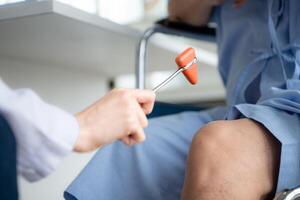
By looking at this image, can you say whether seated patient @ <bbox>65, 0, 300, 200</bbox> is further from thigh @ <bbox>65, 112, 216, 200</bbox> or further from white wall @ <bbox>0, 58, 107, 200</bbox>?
white wall @ <bbox>0, 58, 107, 200</bbox>

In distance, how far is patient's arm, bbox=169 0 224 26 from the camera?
107 cm

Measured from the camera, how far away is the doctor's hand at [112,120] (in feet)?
1.76

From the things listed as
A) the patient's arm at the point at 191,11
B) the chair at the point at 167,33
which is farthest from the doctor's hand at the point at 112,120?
the patient's arm at the point at 191,11

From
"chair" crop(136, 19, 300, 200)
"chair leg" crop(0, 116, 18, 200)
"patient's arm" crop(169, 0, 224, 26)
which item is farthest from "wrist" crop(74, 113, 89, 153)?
"patient's arm" crop(169, 0, 224, 26)

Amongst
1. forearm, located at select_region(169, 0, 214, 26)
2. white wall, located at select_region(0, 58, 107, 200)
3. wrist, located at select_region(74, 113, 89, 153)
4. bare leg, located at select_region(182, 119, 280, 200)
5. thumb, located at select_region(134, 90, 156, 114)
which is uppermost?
forearm, located at select_region(169, 0, 214, 26)

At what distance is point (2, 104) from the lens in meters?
0.41

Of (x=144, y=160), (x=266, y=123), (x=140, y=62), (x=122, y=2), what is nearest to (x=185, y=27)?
(x=140, y=62)

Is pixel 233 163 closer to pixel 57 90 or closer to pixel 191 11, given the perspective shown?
pixel 191 11

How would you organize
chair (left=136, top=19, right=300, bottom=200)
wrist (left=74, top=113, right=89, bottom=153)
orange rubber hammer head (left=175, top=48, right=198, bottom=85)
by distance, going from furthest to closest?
chair (left=136, top=19, right=300, bottom=200)
orange rubber hammer head (left=175, top=48, right=198, bottom=85)
wrist (left=74, top=113, right=89, bottom=153)

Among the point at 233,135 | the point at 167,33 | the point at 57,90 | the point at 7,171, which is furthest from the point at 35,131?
the point at 57,90

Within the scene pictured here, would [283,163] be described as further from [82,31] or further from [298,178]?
[82,31]

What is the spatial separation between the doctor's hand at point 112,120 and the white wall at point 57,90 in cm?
69

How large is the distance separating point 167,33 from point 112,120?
Result: 560 millimetres

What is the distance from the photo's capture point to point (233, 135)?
621mm
